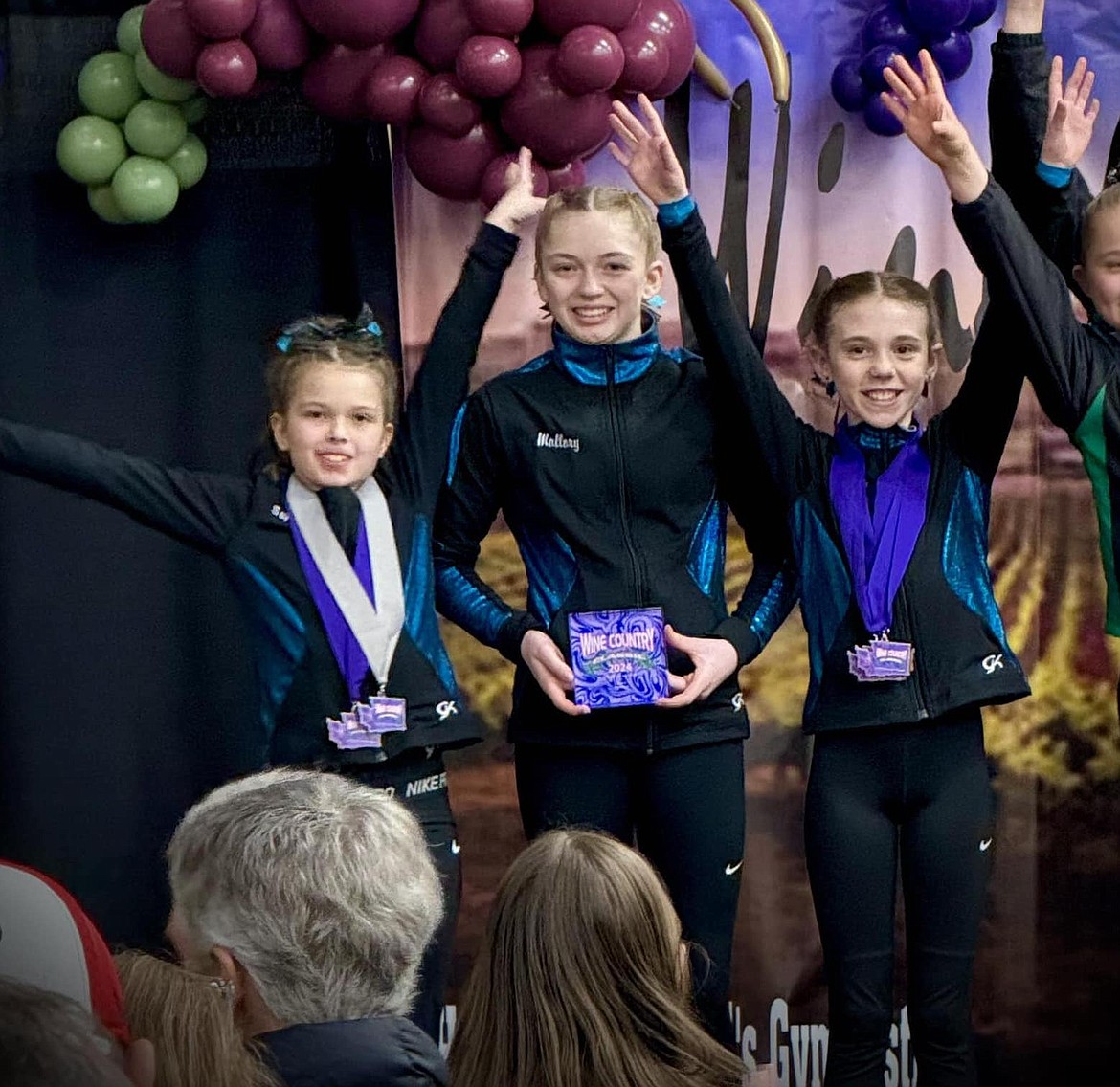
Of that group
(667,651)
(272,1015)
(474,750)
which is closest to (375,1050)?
(272,1015)

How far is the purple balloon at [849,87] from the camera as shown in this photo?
353 centimetres

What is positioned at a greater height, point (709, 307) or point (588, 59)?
point (588, 59)

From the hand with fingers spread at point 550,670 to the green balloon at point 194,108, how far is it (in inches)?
49.9

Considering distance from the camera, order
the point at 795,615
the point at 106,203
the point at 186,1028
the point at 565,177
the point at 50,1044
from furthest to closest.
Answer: the point at 795,615 → the point at 106,203 → the point at 565,177 → the point at 186,1028 → the point at 50,1044

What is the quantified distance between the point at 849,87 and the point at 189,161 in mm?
1350

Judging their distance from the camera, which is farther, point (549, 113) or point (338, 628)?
point (549, 113)

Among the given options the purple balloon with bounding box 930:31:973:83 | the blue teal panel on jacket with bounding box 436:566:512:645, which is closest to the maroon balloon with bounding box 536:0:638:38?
the purple balloon with bounding box 930:31:973:83

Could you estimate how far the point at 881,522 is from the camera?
10.3ft

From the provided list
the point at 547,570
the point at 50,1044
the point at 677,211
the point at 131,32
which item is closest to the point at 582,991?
the point at 50,1044

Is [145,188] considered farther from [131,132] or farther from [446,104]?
A: [446,104]

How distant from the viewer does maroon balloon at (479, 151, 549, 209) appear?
10.9 ft

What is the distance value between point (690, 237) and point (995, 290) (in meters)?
0.55

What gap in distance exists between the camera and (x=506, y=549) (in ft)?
12.5

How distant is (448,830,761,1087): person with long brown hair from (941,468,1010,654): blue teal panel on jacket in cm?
140
